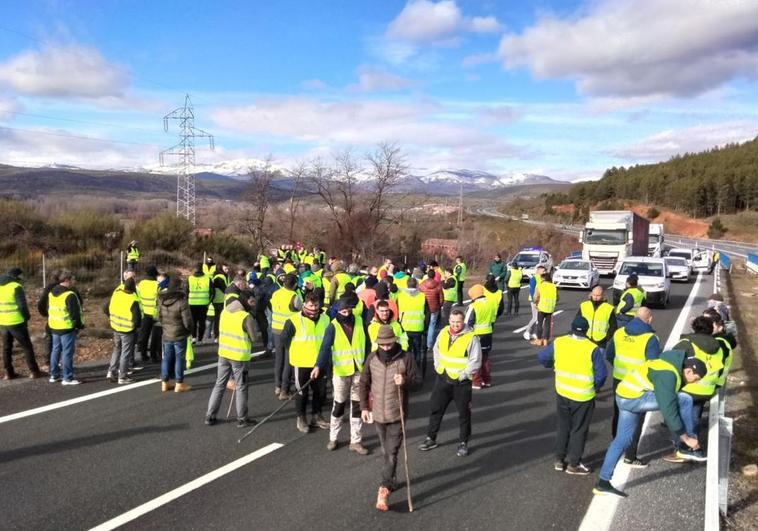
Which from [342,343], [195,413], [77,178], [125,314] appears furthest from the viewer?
[77,178]

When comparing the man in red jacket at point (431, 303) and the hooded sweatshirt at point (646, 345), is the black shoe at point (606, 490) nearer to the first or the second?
the hooded sweatshirt at point (646, 345)

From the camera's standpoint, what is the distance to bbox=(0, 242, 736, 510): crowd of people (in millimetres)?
5449

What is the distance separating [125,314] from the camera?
889 centimetres

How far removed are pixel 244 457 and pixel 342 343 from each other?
1.67 meters

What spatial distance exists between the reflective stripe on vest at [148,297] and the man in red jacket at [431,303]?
4.88 m

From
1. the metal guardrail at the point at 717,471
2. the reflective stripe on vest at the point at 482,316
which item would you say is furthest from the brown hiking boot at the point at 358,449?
the metal guardrail at the point at 717,471

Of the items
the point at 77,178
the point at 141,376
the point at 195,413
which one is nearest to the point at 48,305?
the point at 141,376

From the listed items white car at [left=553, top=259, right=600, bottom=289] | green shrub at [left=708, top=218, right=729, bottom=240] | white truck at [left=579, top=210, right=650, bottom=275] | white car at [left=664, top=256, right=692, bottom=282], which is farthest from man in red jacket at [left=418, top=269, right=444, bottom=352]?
green shrub at [left=708, top=218, right=729, bottom=240]

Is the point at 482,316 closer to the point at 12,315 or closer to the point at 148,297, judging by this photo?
the point at 148,297

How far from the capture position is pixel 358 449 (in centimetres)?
649

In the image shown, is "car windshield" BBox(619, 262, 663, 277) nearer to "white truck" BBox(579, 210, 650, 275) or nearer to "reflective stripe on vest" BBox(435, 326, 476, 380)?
"white truck" BBox(579, 210, 650, 275)

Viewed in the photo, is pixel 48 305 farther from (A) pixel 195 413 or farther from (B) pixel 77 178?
(B) pixel 77 178

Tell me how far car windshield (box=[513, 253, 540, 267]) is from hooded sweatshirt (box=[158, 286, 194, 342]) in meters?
21.2

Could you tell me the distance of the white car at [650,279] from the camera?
18375 mm
